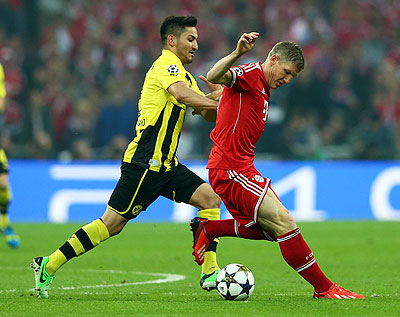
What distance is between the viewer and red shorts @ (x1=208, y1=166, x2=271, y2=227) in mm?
6281

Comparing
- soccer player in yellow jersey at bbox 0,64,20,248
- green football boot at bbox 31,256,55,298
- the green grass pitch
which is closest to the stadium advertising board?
the green grass pitch

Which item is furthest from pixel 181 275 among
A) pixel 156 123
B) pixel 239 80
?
pixel 239 80

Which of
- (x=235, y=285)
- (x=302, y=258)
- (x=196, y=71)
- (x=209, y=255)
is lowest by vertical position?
(x=235, y=285)

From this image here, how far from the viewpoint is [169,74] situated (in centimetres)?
670

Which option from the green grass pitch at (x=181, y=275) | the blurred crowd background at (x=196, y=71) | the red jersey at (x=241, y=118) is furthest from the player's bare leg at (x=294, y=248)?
the blurred crowd background at (x=196, y=71)

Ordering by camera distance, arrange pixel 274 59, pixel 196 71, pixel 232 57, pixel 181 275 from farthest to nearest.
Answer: pixel 196 71 < pixel 181 275 < pixel 274 59 < pixel 232 57

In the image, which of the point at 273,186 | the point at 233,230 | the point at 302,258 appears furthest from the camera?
the point at 273,186

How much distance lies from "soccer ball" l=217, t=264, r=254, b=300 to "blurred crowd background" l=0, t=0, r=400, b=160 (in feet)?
30.7

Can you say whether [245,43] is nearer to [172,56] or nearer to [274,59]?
[274,59]

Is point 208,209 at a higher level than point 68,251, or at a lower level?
higher

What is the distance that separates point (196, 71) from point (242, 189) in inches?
450

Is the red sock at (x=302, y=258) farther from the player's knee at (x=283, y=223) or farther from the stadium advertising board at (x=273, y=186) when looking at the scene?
the stadium advertising board at (x=273, y=186)

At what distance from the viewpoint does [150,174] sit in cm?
686

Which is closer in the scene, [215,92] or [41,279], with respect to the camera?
[41,279]
